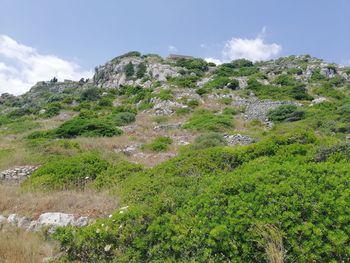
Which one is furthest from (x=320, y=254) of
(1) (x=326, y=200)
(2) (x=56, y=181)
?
(2) (x=56, y=181)

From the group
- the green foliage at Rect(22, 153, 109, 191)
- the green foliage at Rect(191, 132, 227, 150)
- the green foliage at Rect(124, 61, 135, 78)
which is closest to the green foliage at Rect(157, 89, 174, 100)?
the green foliage at Rect(191, 132, 227, 150)

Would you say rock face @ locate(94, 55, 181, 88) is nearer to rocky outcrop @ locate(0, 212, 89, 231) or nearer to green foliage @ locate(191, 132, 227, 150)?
green foliage @ locate(191, 132, 227, 150)

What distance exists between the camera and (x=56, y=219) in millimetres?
5676

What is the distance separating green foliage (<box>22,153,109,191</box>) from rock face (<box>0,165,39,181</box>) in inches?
32.1

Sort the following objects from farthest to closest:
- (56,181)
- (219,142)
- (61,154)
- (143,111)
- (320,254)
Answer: (143,111), (219,142), (61,154), (56,181), (320,254)

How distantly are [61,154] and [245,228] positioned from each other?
932 centimetres

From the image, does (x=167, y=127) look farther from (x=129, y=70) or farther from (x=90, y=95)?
(x=129, y=70)

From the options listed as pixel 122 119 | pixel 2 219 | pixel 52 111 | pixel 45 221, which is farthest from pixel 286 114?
pixel 52 111

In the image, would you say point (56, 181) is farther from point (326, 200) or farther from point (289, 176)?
point (326, 200)

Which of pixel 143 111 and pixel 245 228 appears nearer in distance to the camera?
pixel 245 228

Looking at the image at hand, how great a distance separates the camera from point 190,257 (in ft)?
12.5

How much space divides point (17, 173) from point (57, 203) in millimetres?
3931

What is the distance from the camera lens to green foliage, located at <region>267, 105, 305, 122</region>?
20.6 metres

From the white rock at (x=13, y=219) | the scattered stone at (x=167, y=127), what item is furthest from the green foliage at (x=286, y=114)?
the white rock at (x=13, y=219)
